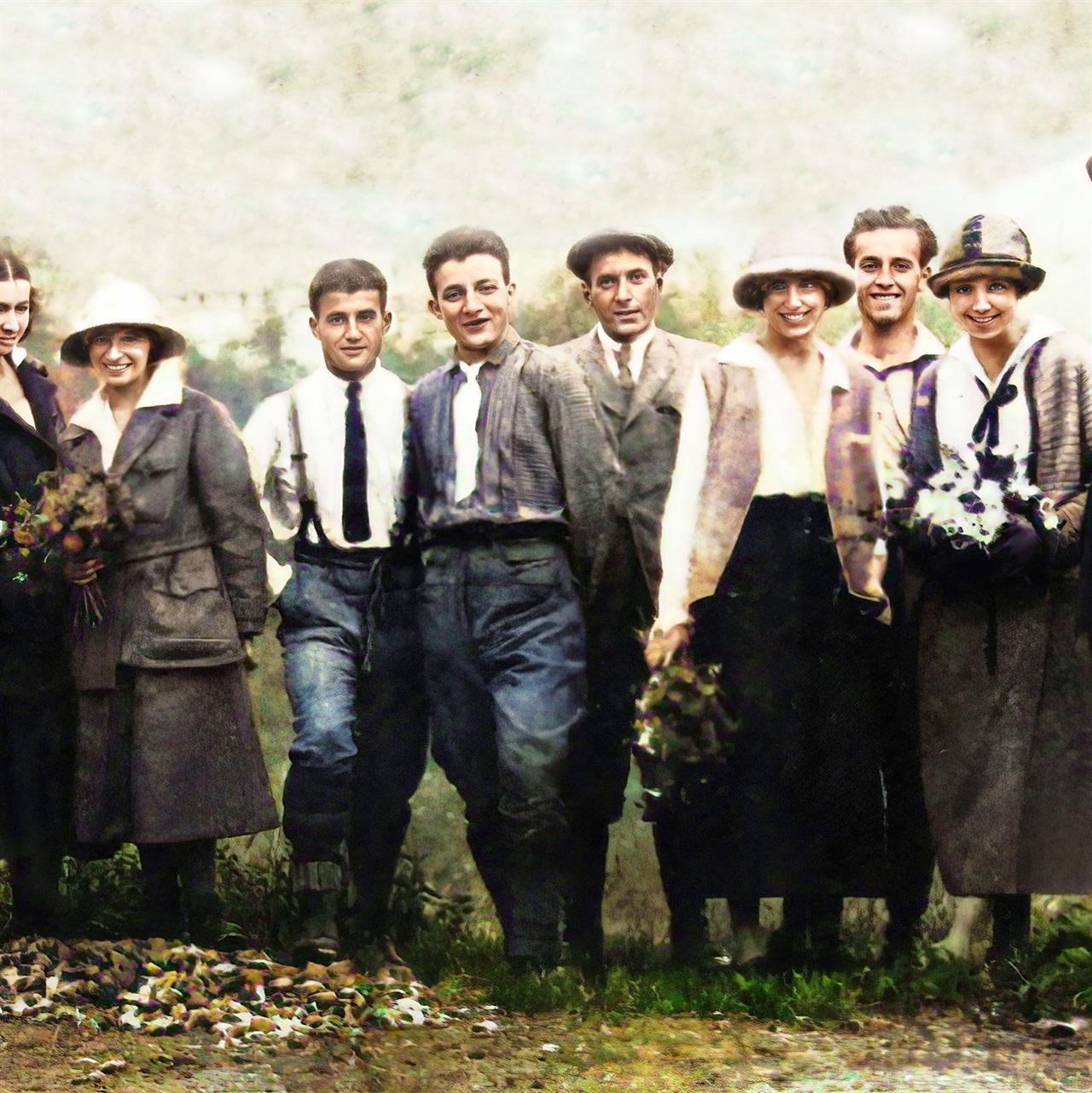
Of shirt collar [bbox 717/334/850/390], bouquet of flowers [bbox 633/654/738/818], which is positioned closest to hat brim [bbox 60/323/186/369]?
shirt collar [bbox 717/334/850/390]

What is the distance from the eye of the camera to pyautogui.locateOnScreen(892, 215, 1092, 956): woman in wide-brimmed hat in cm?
631

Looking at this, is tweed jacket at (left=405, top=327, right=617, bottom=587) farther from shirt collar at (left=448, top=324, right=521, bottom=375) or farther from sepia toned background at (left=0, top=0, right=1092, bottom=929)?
sepia toned background at (left=0, top=0, right=1092, bottom=929)

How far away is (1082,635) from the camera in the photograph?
634cm

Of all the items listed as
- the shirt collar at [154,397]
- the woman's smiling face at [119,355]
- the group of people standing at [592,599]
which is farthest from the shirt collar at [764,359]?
the woman's smiling face at [119,355]

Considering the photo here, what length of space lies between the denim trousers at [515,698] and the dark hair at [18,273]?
6.28 ft

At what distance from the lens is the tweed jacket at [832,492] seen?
20.9 ft

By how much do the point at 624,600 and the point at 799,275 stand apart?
4.63ft

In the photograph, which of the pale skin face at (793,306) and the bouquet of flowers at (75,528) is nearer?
the pale skin face at (793,306)

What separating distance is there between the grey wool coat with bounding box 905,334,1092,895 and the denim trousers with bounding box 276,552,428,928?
6.33 feet

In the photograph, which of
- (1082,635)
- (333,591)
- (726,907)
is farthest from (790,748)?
(333,591)

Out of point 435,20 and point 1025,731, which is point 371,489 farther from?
point 1025,731

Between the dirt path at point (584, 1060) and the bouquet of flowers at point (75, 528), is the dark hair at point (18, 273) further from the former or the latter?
the dirt path at point (584, 1060)

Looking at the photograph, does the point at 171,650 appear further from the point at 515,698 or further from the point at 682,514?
the point at 682,514

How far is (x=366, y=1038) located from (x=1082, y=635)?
118 inches
